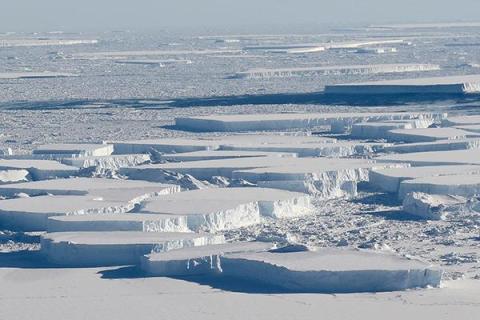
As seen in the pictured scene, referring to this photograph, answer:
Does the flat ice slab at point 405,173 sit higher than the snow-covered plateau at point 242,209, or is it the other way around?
the flat ice slab at point 405,173

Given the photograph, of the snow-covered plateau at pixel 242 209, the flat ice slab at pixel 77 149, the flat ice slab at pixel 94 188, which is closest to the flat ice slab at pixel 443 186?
the snow-covered plateau at pixel 242 209

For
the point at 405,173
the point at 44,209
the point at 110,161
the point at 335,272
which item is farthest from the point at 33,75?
the point at 335,272

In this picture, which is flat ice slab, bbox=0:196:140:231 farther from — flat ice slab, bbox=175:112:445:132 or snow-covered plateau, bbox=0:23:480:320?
flat ice slab, bbox=175:112:445:132

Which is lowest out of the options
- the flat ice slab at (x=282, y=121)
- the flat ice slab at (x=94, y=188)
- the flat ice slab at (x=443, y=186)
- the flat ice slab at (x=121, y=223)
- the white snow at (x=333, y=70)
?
the white snow at (x=333, y=70)

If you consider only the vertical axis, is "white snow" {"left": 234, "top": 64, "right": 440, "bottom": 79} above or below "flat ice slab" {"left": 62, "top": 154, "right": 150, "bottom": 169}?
below

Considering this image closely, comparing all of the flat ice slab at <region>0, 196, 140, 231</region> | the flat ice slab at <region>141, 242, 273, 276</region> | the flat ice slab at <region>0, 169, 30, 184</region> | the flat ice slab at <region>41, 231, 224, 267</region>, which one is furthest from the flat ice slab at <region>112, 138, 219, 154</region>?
the flat ice slab at <region>141, 242, 273, 276</region>

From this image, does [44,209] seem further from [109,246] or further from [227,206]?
[109,246]

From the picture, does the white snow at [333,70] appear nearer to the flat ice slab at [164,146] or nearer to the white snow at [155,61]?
the white snow at [155,61]
